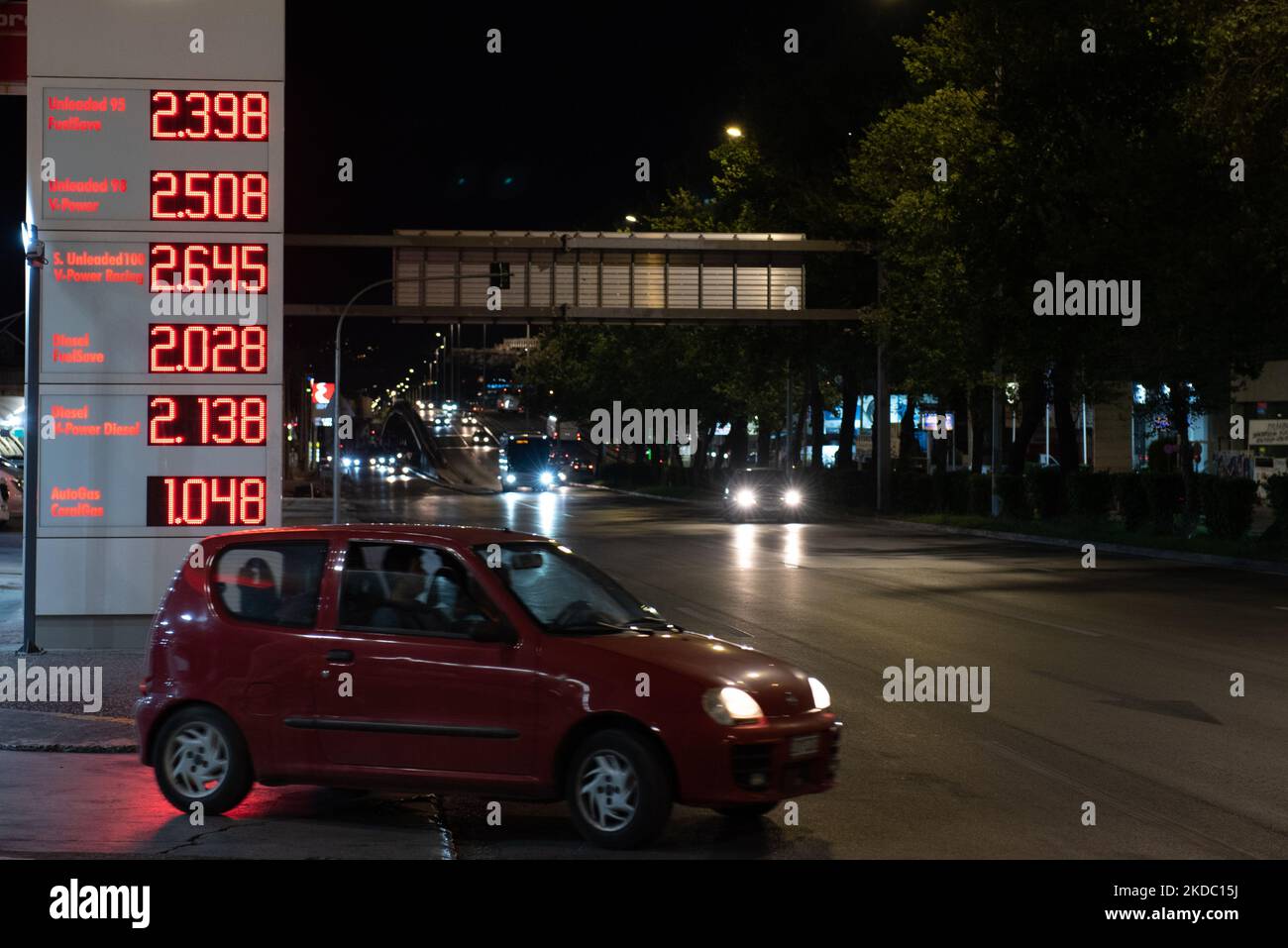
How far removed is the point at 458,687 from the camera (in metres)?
8.70

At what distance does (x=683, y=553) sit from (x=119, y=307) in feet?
62.5

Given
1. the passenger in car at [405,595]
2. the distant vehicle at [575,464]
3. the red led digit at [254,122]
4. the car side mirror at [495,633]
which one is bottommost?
the car side mirror at [495,633]

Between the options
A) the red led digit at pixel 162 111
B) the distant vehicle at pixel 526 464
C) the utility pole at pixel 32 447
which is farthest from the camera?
the distant vehicle at pixel 526 464

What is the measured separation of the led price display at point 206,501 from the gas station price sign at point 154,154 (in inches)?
99.6

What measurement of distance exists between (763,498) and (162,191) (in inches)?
1501

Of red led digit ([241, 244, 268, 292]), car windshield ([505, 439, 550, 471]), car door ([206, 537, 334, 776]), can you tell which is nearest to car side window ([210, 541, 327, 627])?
car door ([206, 537, 334, 776])

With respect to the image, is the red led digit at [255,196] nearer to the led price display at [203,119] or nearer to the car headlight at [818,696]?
the led price display at [203,119]

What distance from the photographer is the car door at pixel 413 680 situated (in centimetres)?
862

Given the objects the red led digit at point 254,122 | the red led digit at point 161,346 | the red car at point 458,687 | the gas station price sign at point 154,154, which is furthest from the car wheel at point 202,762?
the red led digit at point 254,122

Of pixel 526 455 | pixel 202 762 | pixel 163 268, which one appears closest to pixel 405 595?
pixel 202 762

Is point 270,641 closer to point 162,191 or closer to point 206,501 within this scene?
point 206,501

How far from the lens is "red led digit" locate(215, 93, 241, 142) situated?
17.2 metres
